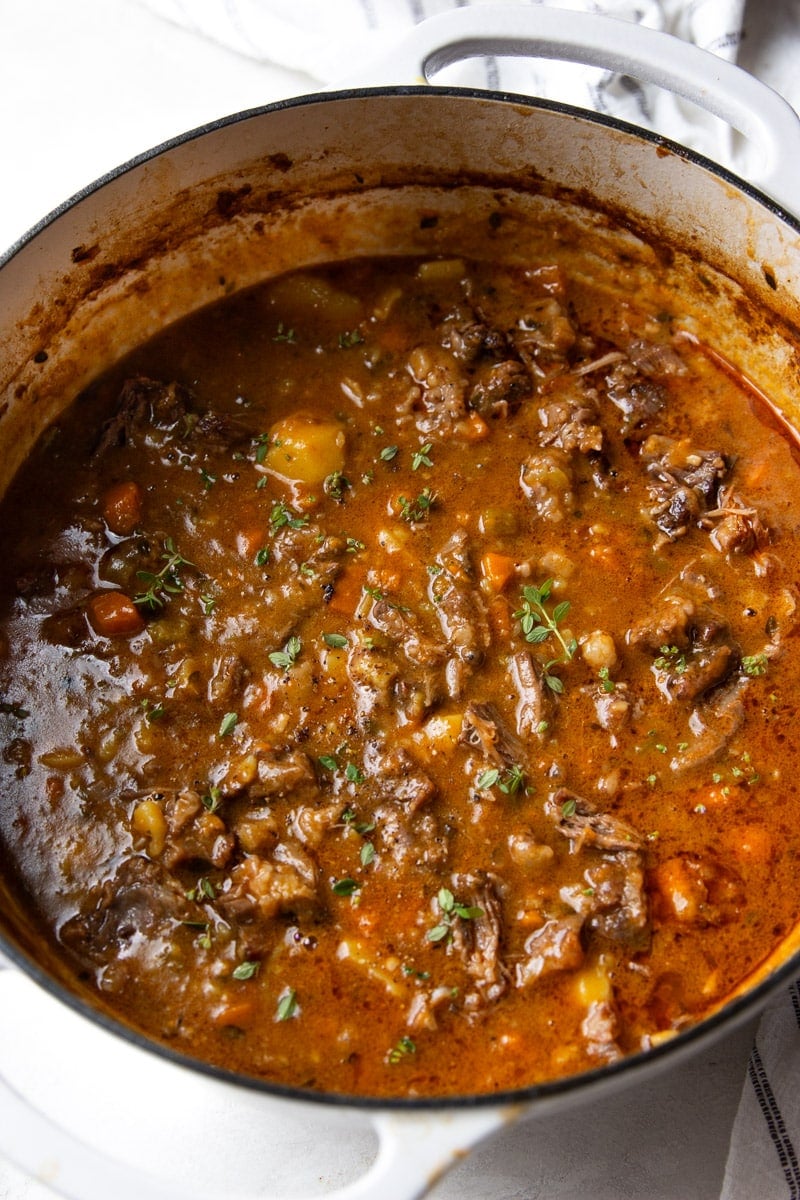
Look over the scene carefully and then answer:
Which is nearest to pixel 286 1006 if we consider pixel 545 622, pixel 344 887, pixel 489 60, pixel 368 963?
pixel 368 963

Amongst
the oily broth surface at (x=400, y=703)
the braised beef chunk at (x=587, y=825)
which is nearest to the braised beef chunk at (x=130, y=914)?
the oily broth surface at (x=400, y=703)

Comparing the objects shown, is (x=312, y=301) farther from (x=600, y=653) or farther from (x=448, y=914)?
(x=448, y=914)

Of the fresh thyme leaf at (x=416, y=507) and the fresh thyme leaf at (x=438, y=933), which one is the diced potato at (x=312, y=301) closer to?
the fresh thyme leaf at (x=416, y=507)

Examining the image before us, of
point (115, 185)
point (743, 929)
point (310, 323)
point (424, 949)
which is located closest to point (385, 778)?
point (424, 949)

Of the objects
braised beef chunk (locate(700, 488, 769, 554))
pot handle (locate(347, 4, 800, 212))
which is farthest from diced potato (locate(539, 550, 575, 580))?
pot handle (locate(347, 4, 800, 212))

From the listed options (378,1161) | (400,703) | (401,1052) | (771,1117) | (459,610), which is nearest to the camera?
(378,1161)

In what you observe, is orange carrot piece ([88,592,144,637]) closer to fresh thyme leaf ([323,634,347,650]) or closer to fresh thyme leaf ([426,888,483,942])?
fresh thyme leaf ([323,634,347,650])
